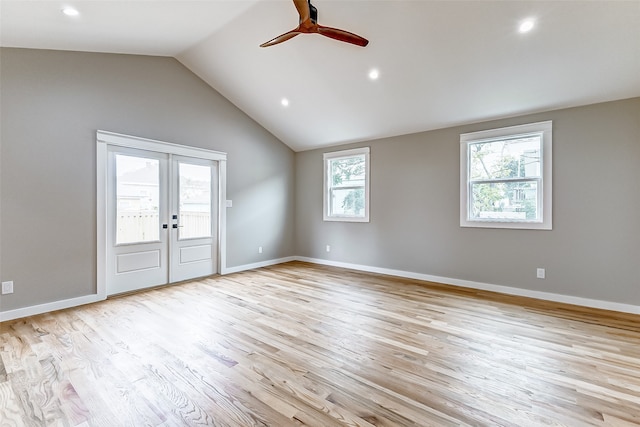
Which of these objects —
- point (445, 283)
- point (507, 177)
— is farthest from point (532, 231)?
point (445, 283)

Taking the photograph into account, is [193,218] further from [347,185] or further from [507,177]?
[507,177]

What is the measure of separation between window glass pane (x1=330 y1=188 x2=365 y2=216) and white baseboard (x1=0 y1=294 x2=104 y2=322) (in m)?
4.19

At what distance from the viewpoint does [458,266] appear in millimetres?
4512

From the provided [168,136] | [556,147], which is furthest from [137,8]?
[556,147]

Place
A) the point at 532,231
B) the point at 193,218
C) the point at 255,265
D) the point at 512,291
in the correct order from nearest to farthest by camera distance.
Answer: the point at 532,231 < the point at 512,291 < the point at 193,218 < the point at 255,265

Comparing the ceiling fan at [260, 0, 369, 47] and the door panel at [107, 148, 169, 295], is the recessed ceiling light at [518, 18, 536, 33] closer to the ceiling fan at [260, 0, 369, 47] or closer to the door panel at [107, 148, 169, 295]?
the ceiling fan at [260, 0, 369, 47]

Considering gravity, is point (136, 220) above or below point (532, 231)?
above

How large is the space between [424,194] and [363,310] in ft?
7.93

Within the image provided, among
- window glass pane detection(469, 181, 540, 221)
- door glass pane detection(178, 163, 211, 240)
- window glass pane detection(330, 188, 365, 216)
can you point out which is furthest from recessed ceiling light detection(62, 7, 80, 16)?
window glass pane detection(469, 181, 540, 221)

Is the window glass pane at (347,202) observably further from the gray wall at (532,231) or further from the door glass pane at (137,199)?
the door glass pane at (137,199)

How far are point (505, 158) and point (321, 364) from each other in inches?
153

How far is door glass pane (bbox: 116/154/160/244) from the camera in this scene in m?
3.97

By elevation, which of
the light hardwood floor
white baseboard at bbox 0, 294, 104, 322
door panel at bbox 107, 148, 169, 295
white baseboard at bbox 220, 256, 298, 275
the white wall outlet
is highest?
door panel at bbox 107, 148, 169, 295

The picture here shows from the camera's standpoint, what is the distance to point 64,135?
3.45 m
